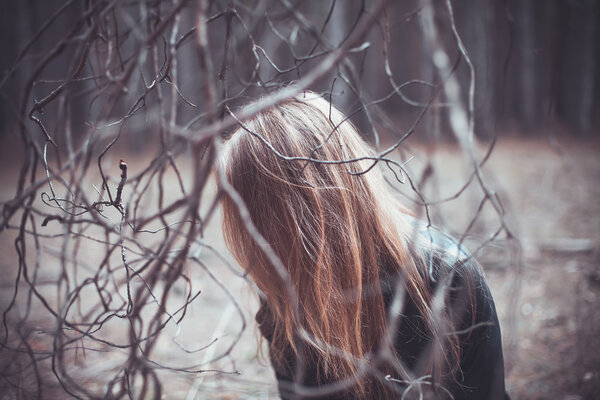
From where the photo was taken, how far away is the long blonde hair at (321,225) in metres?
1.08

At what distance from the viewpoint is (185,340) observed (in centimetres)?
261

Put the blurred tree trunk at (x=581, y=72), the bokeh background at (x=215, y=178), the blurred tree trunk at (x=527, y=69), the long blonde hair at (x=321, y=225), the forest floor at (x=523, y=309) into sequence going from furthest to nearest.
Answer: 1. the blurred tree trunk at (x=527, y=69)
2. the blurred tree trunk at (x=581, y=72)
3. the forest floor at (x=523, y=309)
4. the long blonde hair at (x=321, y=225)
5. the bokeh background at (x=215, y=178)

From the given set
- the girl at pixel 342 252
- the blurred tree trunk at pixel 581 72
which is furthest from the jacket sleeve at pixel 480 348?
the blurred tree trunk at pixel 581 72

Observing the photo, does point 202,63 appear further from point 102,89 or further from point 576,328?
point 576,328

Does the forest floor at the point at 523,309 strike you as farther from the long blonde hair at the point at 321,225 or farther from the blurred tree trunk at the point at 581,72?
the blurred tree trunk at the point at 581,72

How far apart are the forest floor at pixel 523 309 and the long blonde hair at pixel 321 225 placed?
202 millimetres

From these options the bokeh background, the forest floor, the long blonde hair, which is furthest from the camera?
the forest floor

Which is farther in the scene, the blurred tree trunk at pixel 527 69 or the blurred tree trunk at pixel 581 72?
the blurred tree trunk at pixel 527 69

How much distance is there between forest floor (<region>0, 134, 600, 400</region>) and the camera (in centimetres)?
188

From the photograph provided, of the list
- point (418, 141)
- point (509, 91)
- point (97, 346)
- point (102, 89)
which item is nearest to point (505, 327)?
point (97, 346)

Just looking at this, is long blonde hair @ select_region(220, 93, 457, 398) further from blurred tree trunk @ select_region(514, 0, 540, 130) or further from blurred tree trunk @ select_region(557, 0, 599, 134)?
blurred tree trunk @ select_region(514, 0, 540, 130)

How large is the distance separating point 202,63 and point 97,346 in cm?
248

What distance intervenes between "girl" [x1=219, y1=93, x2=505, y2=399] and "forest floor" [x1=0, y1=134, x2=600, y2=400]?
140 millimetres

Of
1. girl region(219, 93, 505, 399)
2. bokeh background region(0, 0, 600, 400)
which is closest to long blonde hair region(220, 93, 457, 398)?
girl region(219, 93, 505, 399)
